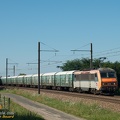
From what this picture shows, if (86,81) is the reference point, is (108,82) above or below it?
below

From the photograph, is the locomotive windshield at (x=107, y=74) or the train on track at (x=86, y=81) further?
the locomotive windshield at (x=107, y=74)

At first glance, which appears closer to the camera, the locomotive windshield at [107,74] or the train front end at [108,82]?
the train front end at [108,82]

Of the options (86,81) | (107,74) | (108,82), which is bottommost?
(108,82)

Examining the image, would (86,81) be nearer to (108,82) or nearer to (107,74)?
(107,74)

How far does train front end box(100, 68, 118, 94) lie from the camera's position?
4262 cm

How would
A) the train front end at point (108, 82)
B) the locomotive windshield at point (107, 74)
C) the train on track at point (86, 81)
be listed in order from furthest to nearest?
the locomotive windshield at point (107, 74) < the train on track at point (86, 81) < the train front end at point (108, 82)

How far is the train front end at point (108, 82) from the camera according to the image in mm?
42625

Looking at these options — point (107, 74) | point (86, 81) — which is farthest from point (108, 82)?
point (86, 81)

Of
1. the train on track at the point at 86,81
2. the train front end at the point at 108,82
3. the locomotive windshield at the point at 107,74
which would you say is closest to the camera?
the train front end at the point at 108,82

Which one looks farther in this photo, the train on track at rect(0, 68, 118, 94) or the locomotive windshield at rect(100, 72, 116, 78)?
the locomotive windshield at rect(100, 72, 116, 78)

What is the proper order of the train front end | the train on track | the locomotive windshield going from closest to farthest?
1. the train front end
2. the train on track
3. the locomotive windshield

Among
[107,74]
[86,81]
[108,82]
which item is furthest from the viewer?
[86,81]

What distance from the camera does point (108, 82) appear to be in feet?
141

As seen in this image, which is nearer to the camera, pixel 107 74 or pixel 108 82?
pixel 108 82
